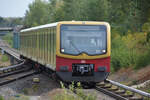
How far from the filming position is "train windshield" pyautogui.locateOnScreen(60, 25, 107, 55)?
15711 mm

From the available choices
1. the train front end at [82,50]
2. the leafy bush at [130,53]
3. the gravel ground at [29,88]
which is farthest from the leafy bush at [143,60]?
the train front end at [82,50]

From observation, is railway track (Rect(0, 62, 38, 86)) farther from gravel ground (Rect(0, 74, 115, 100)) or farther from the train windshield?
the train windshield

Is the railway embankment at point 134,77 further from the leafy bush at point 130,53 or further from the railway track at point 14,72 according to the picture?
the railway track at point 14,72

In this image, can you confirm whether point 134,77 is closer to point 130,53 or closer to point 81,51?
point 130,53

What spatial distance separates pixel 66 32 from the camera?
618 inches

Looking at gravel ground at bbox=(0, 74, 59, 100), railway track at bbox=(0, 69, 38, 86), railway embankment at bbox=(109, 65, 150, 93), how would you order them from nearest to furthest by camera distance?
1. gravel ground at bbox=(0, 74, 59, 100)
2. railway embankment at bbox=(109, 65, 150, 93)
3. railway track at bbox=(0, 69, 38, 86)

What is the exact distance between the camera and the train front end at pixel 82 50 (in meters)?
15.6

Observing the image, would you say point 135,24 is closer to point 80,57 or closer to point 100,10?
point 100,10

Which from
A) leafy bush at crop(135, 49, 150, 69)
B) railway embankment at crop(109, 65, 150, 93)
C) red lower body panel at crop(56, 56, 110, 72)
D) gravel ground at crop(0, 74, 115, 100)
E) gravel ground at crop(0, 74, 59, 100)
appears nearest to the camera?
gravel ground at crop(0, 74, 115, 100)

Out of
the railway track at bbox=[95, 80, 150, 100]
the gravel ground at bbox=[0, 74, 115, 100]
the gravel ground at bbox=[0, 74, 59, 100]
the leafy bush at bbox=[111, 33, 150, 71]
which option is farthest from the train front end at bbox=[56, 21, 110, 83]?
the leafy bush at bbox=[111, 33, 150, 71]

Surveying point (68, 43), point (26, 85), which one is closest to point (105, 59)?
point (68, 43)

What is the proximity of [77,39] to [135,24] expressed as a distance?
28317 mm

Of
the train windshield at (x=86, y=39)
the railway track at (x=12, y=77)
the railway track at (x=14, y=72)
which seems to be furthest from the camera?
the railway track at (x=14, y=72)

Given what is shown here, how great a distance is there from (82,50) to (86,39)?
45cm
